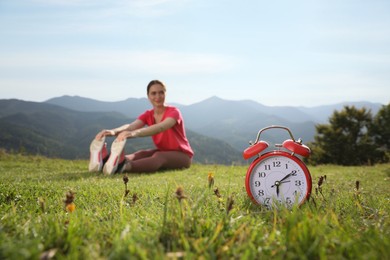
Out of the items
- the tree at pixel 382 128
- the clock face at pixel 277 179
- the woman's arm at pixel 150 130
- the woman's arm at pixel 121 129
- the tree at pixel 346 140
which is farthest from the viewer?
the tree at pixel 382 128

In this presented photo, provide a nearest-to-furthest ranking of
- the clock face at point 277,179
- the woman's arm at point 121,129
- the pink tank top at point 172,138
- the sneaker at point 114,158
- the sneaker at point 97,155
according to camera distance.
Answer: the clock face at point 277,179 < the sneaker at point 114,158 < the sneaker at point 97,155 < the woman's arm at point 121,129 < the pink tank top at point 172,138

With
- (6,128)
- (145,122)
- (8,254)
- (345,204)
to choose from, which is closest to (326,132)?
(145,122)

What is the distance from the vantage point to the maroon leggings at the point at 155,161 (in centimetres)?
887

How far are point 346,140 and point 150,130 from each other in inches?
1444

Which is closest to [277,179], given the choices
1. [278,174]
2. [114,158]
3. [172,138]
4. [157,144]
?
[278,174]

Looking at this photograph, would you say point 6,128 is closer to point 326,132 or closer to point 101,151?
point 326,132

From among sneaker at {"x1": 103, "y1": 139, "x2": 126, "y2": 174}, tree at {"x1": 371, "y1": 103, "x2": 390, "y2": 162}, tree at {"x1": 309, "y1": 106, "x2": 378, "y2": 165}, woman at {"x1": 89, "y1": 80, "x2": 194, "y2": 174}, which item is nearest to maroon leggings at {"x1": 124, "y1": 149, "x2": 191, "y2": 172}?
woman at {"x1": 89, "y1": 80, "x2": 194, "y2": 174}

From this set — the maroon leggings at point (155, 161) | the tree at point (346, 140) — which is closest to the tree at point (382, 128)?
the tree at point (346, 140)

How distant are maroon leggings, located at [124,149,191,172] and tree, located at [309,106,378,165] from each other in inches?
1205

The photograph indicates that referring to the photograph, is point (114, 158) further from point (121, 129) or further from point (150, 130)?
point (121, 129)

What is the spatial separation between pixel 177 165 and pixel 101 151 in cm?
234

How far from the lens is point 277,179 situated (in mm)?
3488

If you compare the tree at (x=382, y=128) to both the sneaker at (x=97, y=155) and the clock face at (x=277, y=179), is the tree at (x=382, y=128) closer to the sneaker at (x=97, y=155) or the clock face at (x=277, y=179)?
the sneaker at (x=97, y=155)

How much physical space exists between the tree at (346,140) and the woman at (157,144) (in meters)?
30.7
